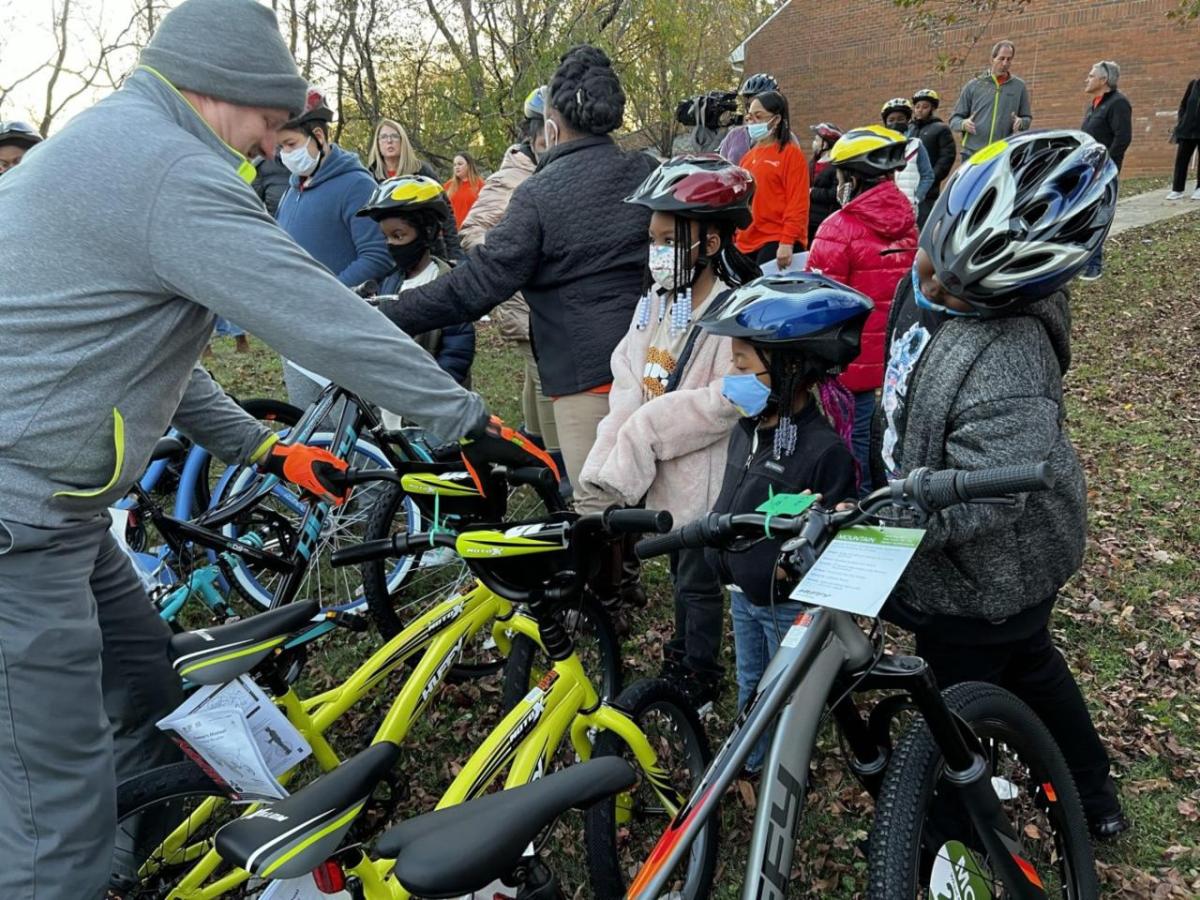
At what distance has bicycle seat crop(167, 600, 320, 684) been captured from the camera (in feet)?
7.00

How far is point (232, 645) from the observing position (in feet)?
7.14

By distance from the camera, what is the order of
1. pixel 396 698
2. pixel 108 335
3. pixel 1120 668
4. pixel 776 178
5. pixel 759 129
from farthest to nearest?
pixel 759 129
pixel 776 178
pixel 1120 668
pixel 396 698
pixel 108 335

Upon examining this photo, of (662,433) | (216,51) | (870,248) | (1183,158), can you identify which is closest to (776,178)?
(870,248)

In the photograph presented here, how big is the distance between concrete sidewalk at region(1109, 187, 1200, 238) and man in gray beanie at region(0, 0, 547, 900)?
13.0 m

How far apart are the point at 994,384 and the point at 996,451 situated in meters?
0.16

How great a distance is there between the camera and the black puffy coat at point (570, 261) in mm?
3357

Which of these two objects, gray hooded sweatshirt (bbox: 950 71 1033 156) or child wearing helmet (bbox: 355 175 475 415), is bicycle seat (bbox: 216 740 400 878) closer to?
child wearing helmet (bbox: 355 175 475 415)

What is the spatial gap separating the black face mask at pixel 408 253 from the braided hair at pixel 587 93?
1.17m

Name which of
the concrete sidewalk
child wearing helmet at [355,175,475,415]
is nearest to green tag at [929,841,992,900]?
child wearing helmet at [355,175,475,415]

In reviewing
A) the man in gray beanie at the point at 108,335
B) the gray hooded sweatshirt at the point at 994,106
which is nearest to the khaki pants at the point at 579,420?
the man in gray beanie at the point at 108,335

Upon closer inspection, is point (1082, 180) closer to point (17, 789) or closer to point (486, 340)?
point (17, 789)

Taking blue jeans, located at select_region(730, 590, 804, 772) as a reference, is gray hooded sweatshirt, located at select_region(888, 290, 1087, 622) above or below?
above

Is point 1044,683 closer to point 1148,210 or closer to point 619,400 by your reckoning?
point 619,400

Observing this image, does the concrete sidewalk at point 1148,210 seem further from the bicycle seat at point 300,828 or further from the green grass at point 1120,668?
the bicycle seat at point 300,828
